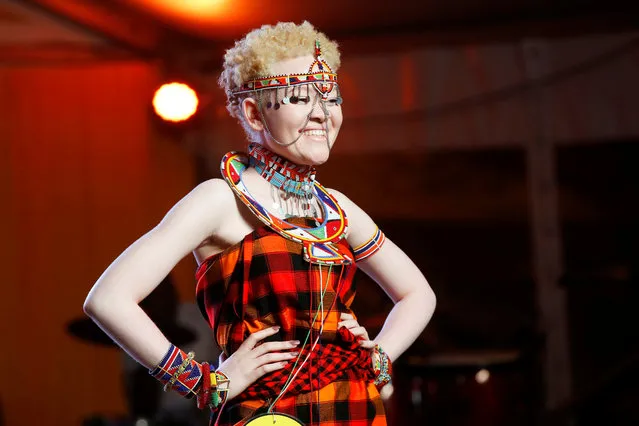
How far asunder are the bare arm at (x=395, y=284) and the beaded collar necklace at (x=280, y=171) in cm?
14

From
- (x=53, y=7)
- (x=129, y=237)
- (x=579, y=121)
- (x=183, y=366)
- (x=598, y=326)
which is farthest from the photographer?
(x=598, y=326)

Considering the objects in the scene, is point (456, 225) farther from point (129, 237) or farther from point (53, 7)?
point (53, 7)

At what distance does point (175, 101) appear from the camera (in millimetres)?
5070

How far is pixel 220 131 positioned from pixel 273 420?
386cm

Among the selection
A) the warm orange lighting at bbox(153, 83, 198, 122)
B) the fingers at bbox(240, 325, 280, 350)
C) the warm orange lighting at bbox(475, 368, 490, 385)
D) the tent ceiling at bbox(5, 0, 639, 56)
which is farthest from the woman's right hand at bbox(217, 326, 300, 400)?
the warm orange lighting at bbox(153, 83, 198, 122)

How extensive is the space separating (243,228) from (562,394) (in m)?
3.88

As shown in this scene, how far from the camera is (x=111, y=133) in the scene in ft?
18.5

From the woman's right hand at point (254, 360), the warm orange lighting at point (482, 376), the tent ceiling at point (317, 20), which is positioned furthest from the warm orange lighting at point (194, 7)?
the woman's right hand at point (254, 360)

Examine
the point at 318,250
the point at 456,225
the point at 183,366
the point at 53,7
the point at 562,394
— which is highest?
the point at 53,7

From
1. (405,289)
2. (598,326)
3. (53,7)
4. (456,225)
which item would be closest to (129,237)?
(53,7)

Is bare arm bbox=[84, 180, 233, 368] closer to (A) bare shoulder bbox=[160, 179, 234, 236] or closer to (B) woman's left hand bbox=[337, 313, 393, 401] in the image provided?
(A) bare shoulder bbox=[160, 179, 234, 236]

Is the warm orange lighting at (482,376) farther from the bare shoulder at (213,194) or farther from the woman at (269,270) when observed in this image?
the bare shoulder at (213,194)

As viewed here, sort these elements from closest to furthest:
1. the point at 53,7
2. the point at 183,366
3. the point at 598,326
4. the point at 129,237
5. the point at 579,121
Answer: the point at 183,366
the point at 53,7
the point at 579,121
the point at 129,237
the point at 598,326

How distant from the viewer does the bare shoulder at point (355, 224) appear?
2.05 meters
